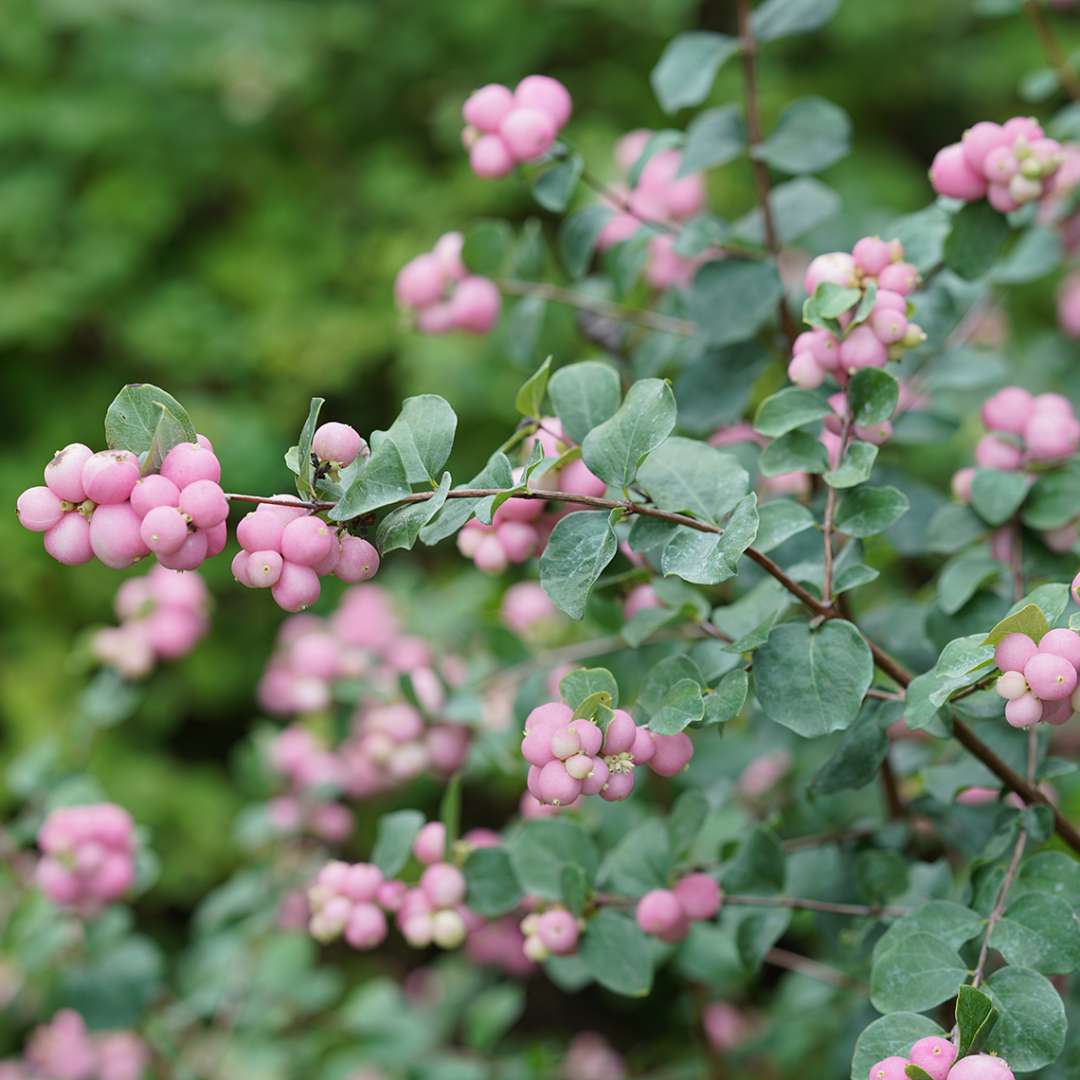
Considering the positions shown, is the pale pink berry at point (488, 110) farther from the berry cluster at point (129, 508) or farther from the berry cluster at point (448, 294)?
the berry cluster at point (129, 508)

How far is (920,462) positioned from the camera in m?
1.72

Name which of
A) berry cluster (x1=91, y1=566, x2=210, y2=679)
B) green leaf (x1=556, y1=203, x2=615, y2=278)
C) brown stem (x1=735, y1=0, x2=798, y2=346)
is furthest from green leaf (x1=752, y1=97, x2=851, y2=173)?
berry cluster (x1=91, y1=566, x2=210, y2=679)

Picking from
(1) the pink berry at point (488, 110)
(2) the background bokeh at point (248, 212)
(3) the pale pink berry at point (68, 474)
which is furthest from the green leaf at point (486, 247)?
(2) the background bokeh at point (248, 212)

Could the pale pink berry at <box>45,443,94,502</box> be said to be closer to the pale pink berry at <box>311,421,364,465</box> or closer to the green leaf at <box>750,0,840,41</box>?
the pale pink berry at <box>311,421,364,465</box>

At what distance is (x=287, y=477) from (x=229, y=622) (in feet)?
0.80

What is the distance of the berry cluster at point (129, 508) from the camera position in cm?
53

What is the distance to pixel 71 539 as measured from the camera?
0.55m

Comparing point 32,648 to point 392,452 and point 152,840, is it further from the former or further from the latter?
point 392,452

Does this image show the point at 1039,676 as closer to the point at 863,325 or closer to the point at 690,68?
the point at 863,325

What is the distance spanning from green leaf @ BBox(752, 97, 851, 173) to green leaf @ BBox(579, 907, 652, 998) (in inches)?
20.7

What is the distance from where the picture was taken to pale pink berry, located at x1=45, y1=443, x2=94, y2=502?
0.54 metres

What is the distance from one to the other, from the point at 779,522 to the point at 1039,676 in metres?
0.17

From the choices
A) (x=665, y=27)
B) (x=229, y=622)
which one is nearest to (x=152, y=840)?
(x=229, y=622)

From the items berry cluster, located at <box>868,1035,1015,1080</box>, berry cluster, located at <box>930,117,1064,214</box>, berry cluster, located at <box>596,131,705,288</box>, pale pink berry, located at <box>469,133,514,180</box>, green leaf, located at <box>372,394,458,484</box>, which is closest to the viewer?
berry cluster, located at <box>868,1035,1015,1080</box>
